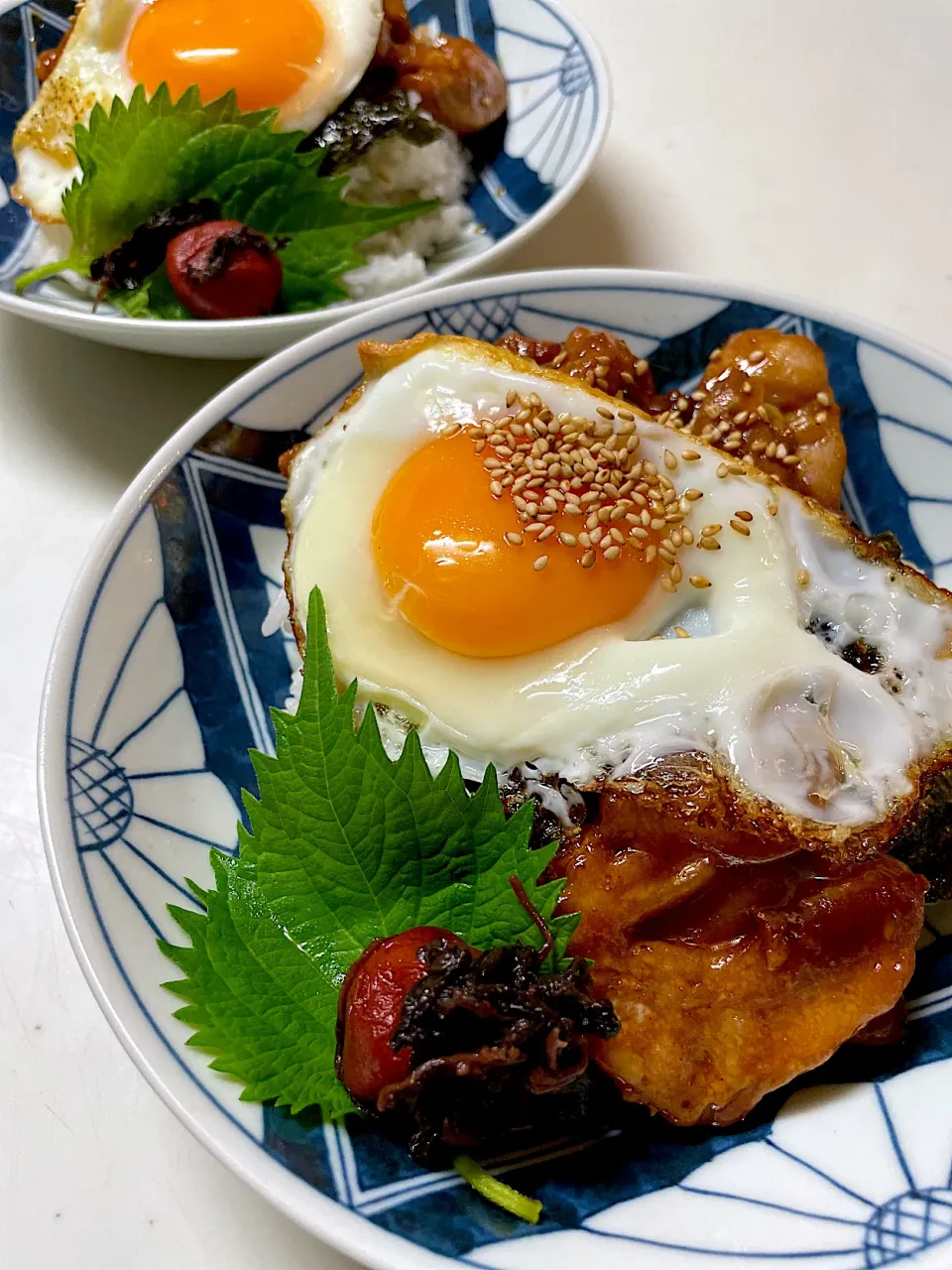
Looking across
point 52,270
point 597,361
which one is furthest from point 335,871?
point 52,270

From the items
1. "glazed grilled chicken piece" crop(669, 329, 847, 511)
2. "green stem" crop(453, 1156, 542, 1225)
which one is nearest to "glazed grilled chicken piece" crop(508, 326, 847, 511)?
"glazed grilled chicken piece" crop(669, 329, 847, 511)

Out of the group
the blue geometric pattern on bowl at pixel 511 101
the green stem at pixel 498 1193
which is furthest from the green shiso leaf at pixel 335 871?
the blue geometric pattern on bowl at pixel 511 101

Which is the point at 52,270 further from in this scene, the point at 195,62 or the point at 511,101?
the point at 511,101

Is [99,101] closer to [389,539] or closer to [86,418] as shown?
[86,418]

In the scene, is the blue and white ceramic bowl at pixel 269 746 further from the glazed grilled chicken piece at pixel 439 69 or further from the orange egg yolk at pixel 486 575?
the glazed grilled chicken piece at pixel 439 69

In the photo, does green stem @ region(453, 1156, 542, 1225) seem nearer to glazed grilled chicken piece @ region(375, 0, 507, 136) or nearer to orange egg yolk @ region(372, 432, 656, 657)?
orange egg yolk @ region(372, 432, 656, 657)

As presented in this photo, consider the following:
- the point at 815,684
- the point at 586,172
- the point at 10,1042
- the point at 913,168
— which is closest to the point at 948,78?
the point at 913,168
